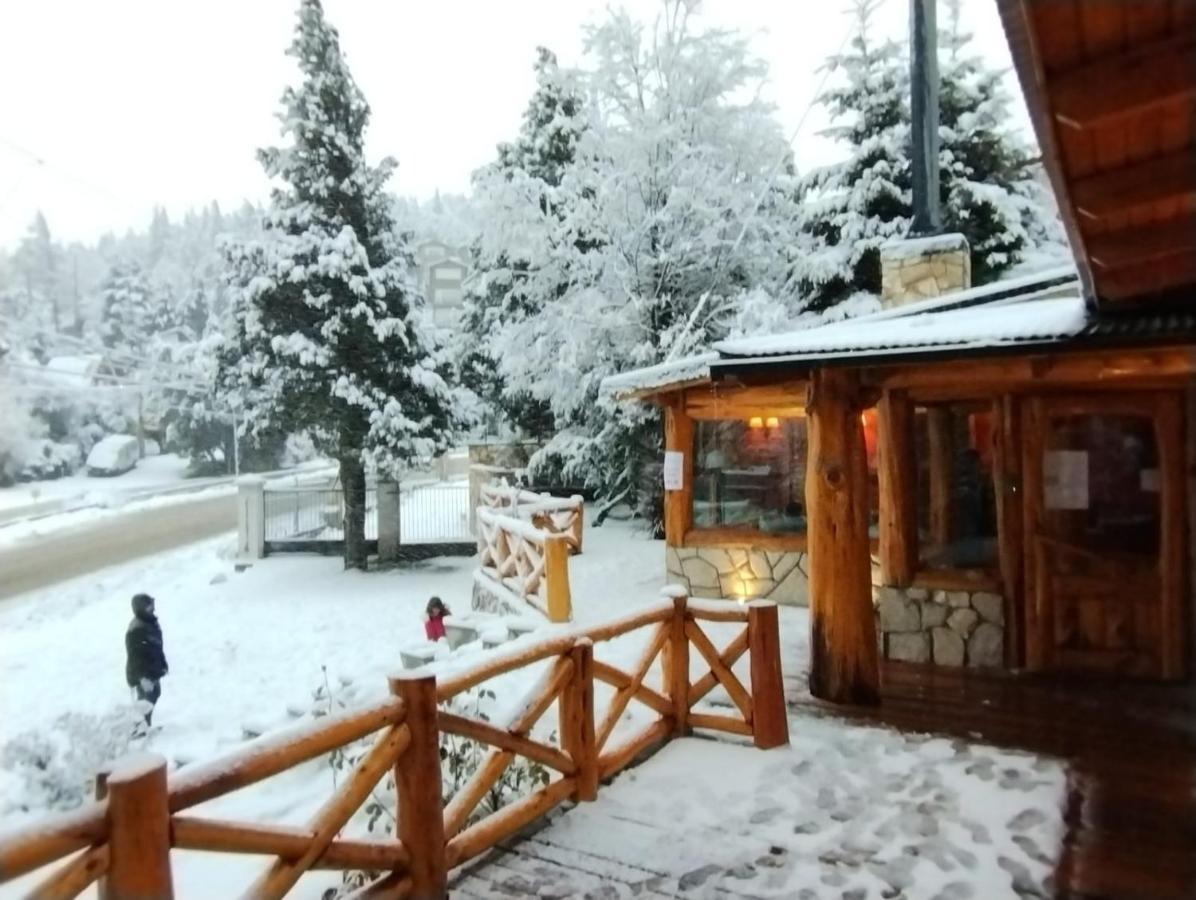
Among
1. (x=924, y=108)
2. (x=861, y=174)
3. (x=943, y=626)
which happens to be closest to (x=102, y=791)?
(x=943, y=626)

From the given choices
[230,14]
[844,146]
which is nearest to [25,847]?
[230,14]

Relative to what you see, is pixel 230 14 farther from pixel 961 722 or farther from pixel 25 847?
pixel 961 722

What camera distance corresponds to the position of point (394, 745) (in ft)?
10.3

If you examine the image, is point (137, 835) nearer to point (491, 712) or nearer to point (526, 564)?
point (491, 712)

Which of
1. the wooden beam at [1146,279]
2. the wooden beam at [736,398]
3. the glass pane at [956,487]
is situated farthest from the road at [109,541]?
the wooden beam at [1146,279]

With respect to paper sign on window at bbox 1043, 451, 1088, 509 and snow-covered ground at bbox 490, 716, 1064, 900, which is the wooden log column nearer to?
snow-covered ground at bbox 490, 716, 1064, 900

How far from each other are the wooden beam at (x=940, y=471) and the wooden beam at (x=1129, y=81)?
4992mm

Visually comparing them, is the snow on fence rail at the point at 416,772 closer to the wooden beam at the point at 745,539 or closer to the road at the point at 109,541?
the wooden beam at the point at 745,539

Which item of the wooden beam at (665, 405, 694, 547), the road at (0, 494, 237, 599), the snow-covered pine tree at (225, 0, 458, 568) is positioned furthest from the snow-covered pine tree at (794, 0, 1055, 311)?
the road at (0, 494, 237, 599)

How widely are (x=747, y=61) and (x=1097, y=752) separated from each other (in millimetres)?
11842

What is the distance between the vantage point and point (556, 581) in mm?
8492

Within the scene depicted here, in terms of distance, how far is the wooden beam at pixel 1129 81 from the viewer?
1.76 m

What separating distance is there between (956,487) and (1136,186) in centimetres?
448

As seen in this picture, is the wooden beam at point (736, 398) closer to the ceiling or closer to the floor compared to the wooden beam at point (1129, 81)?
closer to the floor
